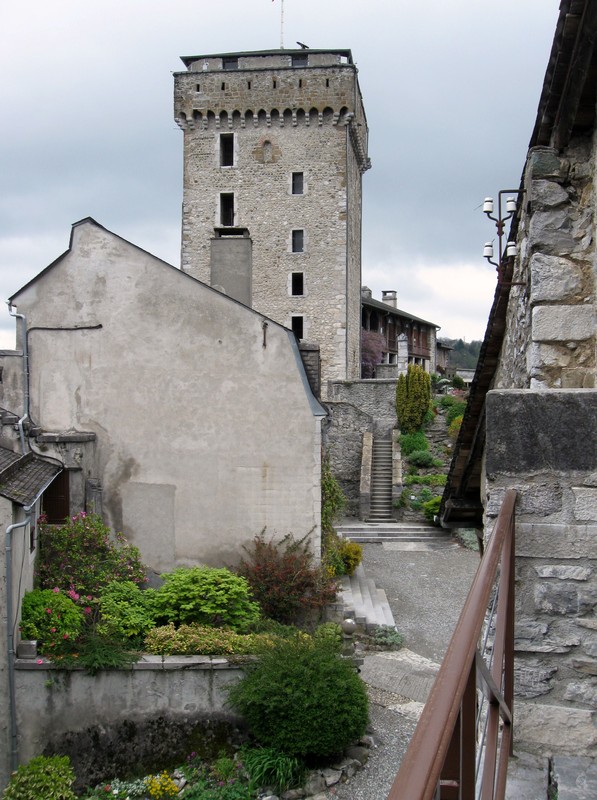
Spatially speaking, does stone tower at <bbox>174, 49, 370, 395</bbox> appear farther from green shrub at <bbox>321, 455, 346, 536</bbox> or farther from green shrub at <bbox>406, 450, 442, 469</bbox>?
green shrub at <bbox>321, 455, 346, 536</bbox>

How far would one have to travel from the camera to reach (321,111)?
1284 inches

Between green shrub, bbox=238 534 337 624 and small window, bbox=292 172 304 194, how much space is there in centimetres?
2396

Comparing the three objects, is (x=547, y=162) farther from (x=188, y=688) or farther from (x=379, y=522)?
(x=379, y=522)

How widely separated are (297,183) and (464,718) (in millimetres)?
33148

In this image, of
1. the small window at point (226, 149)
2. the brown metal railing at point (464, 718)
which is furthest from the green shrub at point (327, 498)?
the small window at point (226, 149)

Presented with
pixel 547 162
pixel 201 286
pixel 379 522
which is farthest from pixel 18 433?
pixel 379 522

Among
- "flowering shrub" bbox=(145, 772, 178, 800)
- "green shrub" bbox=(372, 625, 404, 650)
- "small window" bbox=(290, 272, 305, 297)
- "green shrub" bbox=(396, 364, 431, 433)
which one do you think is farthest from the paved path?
"small window" bbox=(290, 272, 305, 297)

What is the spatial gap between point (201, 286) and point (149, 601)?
5220 mm

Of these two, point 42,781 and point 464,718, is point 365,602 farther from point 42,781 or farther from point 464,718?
point 464,718

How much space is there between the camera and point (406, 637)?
523 inches

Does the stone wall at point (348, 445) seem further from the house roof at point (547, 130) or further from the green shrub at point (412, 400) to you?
the house roof at point (547, 130)

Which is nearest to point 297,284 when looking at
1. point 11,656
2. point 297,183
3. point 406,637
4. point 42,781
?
point 297,183

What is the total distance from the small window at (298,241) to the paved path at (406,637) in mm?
16787

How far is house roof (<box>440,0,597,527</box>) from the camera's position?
12.3ft
